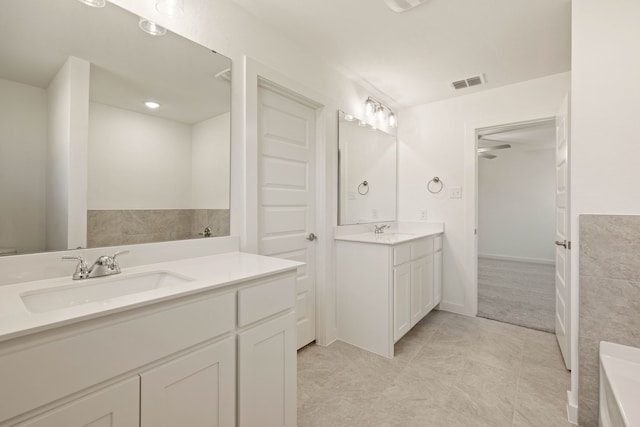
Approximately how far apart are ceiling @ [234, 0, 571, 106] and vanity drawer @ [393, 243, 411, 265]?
1.58 m

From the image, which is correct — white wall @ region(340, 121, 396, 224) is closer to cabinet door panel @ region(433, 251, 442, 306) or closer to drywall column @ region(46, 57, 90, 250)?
cabinet door panel @ region(433, 251, 442, 306)

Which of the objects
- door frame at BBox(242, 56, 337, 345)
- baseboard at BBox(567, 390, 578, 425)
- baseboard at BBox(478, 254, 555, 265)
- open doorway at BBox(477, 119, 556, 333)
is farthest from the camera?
baseboard at BBox(478, 254, 555, 265)

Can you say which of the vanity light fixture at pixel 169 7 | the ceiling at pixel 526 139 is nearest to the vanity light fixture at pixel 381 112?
the ceiling at pixel 526 139

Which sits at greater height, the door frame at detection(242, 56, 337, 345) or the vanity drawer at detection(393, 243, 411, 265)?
the door frame at detection(242, 56, 337, 345)

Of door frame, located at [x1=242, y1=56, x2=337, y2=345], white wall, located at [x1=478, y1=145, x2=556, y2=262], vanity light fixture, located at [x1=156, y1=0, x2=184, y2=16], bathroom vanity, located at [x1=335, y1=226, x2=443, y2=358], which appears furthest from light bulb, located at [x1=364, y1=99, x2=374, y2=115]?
white wall, located at [x1=478, y1=145, x2=556, y2=262]

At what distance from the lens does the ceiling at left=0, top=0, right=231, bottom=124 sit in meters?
1.09

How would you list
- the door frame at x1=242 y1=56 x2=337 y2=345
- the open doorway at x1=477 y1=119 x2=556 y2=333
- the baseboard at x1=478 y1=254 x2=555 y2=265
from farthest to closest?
the baseboard at x1=478 y1=254 x2=555 y2=265 → the open doorway at x1=477 y1=119 x2=556 y2=333 → the door frame at x1=242 y1=56 x2=337 y2=345

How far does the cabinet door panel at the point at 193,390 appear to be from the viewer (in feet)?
2.93

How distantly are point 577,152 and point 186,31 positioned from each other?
224 cm

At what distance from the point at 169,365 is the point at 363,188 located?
7.65 ft

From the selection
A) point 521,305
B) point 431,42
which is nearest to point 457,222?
point 521,305

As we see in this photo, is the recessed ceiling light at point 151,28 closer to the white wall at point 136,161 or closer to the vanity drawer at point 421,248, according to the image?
the white wall at point 136,161

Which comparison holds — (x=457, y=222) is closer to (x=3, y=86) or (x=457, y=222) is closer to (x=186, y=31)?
(x=186, y=31)

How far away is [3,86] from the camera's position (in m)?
1.05
